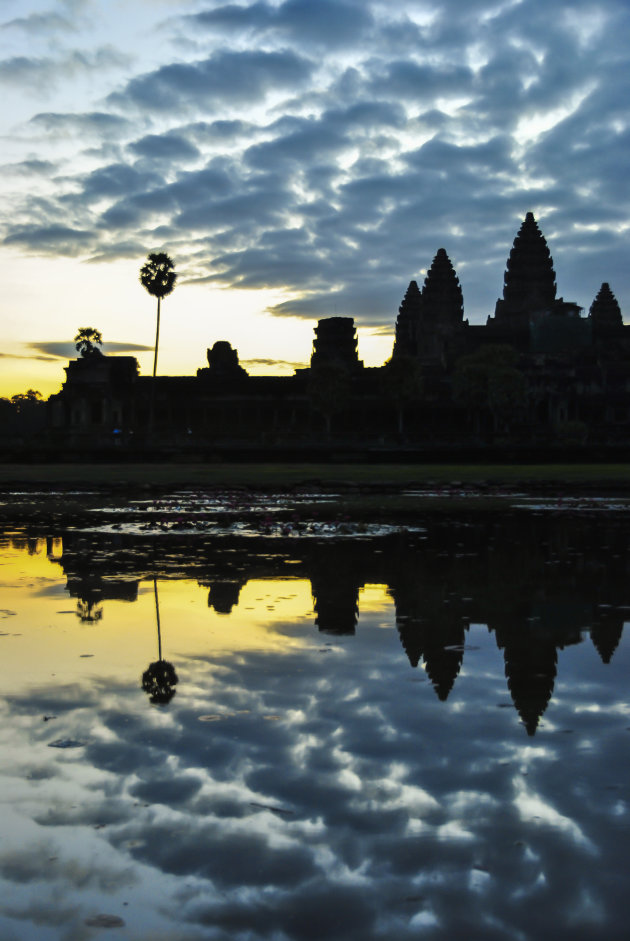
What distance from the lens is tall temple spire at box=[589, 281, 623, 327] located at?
533 ft

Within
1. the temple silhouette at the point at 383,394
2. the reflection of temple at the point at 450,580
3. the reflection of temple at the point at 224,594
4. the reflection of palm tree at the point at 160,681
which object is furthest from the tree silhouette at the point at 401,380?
the reflection of palm tree at the point at 160,681

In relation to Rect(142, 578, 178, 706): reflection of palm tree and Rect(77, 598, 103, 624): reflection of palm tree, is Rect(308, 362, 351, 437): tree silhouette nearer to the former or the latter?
Rect(77, 598, 103, 624): reflection of palm tree

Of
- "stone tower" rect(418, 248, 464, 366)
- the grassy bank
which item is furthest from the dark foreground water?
"stone tower" rect(418, 248, 464, 366)

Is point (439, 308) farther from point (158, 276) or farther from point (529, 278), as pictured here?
point (158, 276)

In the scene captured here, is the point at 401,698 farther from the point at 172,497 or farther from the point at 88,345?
the point at 88,345

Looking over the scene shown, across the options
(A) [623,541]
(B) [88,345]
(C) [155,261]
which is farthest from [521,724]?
(B) [88,345]

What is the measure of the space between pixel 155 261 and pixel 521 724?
95.2 meters

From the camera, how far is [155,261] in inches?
3826

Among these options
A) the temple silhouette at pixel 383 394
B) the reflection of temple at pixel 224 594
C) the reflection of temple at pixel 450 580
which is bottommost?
the reflection of temple at pixel 224 594

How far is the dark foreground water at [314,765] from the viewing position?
377 cm

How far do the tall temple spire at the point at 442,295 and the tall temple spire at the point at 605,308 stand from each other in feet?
76.3

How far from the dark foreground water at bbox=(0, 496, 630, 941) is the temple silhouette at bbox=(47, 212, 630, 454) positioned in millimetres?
79683

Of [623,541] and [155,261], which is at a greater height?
[155,261]

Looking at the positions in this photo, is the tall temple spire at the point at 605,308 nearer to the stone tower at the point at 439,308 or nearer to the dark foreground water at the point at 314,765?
the stone tower at the point at 439,308
